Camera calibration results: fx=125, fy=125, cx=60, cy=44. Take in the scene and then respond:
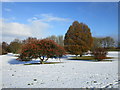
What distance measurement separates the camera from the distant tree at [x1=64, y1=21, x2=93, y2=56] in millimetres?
20906

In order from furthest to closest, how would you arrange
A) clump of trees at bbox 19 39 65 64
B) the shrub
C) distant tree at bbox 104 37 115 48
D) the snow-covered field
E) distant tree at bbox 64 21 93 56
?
1. distant tree at bbox 104 37 115 48
2. distant tree at bbox 64 21 93 56
3. the shrub
4. clump of trees at bbox 19 39 65 64
5. the snow-covered field

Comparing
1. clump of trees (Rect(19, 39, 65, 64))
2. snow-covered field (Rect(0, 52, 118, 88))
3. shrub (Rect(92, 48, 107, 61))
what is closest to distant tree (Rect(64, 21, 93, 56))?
shrub (Rect(92, 48, 107, 61))

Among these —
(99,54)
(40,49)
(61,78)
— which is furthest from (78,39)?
(61,78)

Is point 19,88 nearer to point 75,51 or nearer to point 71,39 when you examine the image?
point 75,51

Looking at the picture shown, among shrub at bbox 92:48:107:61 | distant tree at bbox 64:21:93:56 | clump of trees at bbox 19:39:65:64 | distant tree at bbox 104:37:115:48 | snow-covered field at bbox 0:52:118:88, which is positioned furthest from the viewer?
distant tree at bbox 104:37:115:48

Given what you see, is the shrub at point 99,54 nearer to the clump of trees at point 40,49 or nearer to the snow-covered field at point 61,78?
the clump of trees at point 40,49

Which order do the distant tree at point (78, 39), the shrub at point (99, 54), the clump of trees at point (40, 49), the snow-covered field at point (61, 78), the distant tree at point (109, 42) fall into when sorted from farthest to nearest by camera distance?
the distant tree at point (109, 42) → the distant tree at point (78, 39) → the shrub at point (99, 54) → the clump of trees at point (40, 49) → the snow-covered field at point (61, 78)

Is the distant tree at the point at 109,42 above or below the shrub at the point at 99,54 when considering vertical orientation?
above

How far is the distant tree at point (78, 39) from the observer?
20.9 m

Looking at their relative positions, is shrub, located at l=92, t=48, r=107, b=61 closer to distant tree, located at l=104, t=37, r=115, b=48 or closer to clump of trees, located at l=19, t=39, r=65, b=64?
clump of trees, located at l=19, t=39, r=65, b=64

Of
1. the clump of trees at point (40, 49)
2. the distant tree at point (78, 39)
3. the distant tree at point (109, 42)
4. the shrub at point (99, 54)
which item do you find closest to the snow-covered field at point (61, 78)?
the clump of trees at point (40, 49)

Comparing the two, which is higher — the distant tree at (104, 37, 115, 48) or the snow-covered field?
the distant tree at (104, 37, 115, 48)

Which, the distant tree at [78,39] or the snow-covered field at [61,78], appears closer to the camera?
the snow-covered field at [61,78]

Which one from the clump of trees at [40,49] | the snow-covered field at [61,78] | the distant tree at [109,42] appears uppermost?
the distant tree at [109,42]
